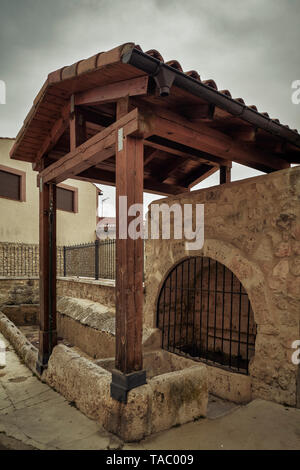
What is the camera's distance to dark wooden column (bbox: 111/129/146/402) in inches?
101

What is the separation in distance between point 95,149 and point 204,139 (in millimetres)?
1277

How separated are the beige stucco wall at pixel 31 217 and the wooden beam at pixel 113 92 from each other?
35.5ft

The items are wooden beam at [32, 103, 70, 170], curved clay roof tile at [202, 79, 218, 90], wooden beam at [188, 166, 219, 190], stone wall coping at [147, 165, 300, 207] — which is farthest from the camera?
wooden beam at [188, 166, 219, 190]

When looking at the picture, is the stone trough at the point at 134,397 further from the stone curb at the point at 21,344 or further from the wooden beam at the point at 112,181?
the wooden beam at the point at 112,181

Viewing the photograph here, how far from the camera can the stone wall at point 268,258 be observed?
329cm

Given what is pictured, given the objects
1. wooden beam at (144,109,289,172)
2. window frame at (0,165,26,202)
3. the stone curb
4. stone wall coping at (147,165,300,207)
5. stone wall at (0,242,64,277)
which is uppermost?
window frame at (0,165,26,202)

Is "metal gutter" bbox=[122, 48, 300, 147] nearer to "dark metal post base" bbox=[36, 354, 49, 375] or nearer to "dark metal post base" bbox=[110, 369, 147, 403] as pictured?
"dark metal post base" bbox=[110, 369, 147, 403]

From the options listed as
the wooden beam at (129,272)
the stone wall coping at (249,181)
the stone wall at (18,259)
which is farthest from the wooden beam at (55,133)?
the stone wall at (18,259)

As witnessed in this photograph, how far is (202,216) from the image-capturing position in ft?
14.3

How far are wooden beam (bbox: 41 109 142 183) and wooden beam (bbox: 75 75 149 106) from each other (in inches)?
8.8

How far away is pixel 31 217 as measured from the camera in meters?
13.5

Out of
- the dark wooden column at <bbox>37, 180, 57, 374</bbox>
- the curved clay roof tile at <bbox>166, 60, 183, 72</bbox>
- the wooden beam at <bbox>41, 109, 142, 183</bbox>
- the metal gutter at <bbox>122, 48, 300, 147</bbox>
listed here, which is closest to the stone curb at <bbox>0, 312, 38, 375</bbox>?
the dark wooden column at <bbox>37, 180, 57, 374</bbox>

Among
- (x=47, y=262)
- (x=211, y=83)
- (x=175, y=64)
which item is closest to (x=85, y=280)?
(x=47, y=262)

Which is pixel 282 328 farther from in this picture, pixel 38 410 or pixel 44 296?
pixel 44 296
